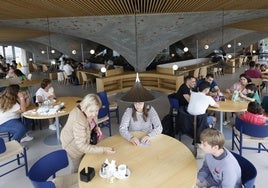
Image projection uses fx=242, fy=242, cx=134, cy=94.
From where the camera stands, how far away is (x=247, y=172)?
235cm

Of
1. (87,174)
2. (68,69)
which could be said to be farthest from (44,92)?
(68,69)

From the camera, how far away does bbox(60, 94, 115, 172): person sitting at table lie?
269cm

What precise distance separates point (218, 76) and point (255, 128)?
32.8ft

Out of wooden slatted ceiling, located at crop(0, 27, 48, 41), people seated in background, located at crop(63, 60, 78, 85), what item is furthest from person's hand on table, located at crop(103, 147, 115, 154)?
people seated in background, located at crop(63, 60, 78, 85)

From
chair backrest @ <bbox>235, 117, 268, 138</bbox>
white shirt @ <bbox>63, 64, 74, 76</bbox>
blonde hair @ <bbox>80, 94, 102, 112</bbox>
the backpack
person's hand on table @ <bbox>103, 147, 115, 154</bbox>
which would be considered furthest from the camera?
white shirt @ <bbox>63, 64, 74, 76</bbox>

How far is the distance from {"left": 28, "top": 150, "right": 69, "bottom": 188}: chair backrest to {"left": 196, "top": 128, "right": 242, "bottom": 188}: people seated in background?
155cm

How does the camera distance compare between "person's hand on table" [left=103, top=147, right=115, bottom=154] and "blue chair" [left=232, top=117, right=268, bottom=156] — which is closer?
"person's hand on table" [left=103, top=147, right=115, bottom=154]

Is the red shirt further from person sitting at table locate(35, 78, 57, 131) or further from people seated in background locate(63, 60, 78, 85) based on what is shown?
people seated in background locate(63, 60, 78, 85)

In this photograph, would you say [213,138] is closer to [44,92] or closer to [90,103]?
[90,103]

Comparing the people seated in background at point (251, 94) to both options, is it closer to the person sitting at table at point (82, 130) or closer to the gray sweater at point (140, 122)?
the gray sweater at point (140, 122)

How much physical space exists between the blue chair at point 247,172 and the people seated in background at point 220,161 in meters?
0.10

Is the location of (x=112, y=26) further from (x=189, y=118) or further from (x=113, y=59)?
(x=113, y=59)

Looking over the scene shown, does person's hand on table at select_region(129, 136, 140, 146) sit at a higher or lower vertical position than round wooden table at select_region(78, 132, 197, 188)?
higher

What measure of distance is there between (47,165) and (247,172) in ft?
6.70
